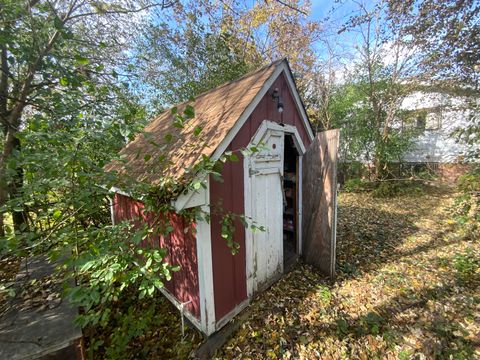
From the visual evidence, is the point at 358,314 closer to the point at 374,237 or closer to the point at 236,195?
the point at 236,195

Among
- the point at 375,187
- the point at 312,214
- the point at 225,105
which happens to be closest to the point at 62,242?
the point at 225,105

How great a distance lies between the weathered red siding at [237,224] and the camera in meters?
2.82

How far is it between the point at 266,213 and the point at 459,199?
3366 millimetres

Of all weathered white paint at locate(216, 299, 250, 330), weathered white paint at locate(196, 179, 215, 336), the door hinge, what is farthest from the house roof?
weathered white paint at locate(216, 299, 250, 330)

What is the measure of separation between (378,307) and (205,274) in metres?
2.75

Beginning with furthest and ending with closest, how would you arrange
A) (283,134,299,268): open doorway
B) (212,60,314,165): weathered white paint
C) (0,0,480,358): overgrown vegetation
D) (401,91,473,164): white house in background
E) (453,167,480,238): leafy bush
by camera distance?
(401,91,473,164): white house in background < (283,134,299,268): open doorway < (453,167,480,238): leafy bush < (212,60,314,165): weathered white paint < (0,0,480,358): overgrown vegetation

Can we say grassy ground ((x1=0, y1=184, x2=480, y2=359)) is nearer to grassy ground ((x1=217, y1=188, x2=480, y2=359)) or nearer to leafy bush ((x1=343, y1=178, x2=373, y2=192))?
grassy ground ((x1=217, y1=188, x2=480, y2=359))

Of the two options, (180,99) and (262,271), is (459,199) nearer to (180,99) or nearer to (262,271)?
(262,271)

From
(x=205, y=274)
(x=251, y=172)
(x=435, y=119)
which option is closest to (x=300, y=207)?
(x=251, y=172)

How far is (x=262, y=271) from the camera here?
369 centimetres

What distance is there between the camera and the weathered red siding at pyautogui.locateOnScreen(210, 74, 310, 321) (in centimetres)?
282

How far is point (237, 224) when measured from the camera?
3.18 metres

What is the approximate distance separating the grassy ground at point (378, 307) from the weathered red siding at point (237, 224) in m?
0.49

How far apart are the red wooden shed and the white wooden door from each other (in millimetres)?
16
